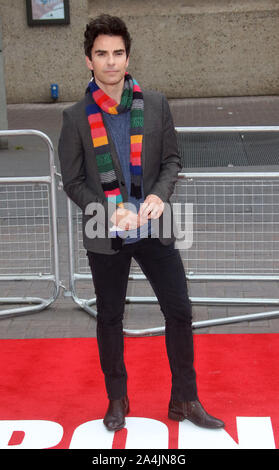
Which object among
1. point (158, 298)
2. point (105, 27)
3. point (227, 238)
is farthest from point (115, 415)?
point (227, 238)

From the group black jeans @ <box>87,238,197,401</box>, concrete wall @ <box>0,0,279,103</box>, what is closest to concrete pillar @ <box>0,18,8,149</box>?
concrete wall @ <box>0,0,279,103</box>

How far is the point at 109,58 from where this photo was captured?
3.31 meters

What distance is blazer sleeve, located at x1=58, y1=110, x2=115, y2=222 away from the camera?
342cm

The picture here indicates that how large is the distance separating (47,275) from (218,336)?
1606 mm

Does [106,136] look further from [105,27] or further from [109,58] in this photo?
[105,27]

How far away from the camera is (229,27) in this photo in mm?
15578

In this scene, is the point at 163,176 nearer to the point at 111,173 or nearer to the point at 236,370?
the point at 111,173

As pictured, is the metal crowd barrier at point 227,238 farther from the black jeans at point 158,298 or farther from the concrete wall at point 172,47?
the concrete wall at point 172,47

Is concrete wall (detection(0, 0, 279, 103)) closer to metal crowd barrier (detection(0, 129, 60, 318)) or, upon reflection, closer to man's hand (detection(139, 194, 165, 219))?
metal crowd barrier (detection(0, 129, 60, 318))

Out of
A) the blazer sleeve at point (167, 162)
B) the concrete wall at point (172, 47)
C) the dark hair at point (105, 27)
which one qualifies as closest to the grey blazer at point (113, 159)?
the blazer sleeve at point (167, 162)

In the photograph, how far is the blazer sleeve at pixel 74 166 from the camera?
11.2 feet

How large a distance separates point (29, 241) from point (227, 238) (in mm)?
1727

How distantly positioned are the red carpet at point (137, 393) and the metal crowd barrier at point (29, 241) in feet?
2.37

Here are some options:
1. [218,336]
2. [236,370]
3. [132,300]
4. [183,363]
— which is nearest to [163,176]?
[183,363]
